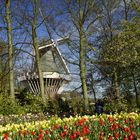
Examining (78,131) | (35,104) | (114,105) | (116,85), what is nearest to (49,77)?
(116,85)

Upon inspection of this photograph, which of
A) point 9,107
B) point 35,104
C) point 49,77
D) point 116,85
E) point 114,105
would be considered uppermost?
point 49,77

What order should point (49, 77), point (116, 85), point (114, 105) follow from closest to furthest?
point (114, 105) → point (116, 85) → point (49, 77)

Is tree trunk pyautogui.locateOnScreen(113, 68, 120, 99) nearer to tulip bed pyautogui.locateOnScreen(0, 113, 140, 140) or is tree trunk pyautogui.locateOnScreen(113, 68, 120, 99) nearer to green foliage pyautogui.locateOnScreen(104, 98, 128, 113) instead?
green foliage pyautogui.locateOnScreen(104, 98, 128, 113)

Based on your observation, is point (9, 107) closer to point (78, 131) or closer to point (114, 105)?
point (114, 105)

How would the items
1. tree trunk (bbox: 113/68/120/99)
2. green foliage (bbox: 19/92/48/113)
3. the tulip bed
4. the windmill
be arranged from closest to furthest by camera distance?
the tulip bed → green foliage (bbox: 19/92/48/113) → tree trunk (bbox: 113/68/120/99) → the windmill

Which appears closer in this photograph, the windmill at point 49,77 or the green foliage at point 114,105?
the green foliage at point 114,105

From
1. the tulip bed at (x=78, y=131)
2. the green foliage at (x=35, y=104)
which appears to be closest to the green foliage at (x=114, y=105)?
the green foliage at (x=35, y=104)

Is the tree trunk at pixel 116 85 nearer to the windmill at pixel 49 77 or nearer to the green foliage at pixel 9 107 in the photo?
the green foliage at pixel 9 107

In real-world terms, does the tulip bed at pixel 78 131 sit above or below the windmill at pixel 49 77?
below

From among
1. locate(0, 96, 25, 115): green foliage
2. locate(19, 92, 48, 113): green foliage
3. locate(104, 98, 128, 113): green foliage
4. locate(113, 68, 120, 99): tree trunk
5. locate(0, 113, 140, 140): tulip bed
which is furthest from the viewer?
locate(113, 68, 120, 99): tree trunk

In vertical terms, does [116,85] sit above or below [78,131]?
above

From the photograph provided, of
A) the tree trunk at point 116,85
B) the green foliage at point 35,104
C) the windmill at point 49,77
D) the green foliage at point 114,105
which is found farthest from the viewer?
the windmill at point 49,77

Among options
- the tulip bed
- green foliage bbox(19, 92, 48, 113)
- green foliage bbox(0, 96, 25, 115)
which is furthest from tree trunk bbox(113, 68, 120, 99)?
the tulip bed

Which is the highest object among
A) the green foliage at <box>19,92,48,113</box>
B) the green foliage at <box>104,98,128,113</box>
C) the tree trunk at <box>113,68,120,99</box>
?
the tree trunk at <box>113,68,120,99</box>
